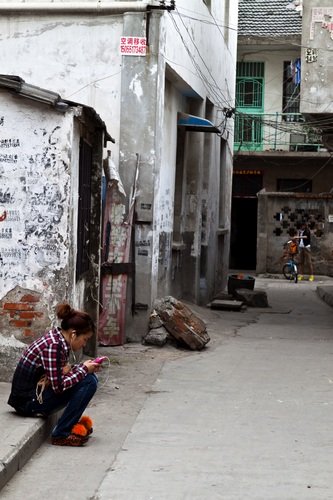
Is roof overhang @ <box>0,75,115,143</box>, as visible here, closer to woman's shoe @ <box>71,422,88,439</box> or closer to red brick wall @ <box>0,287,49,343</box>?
red brick wall @ <box>0,287,49,343</box>

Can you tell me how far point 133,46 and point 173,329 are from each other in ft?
12.3

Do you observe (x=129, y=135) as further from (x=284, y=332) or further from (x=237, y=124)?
(x=237, y=124)

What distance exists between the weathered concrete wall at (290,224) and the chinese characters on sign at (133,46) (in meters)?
17.8

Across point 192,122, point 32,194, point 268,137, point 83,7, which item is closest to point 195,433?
point 32,194

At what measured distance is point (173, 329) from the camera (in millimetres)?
12000

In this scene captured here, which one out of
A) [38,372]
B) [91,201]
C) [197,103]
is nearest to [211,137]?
[197,103]

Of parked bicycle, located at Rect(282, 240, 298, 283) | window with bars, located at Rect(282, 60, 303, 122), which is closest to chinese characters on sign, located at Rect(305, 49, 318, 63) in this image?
parked bicycle, located at Rect(282, 240, 298, 283)

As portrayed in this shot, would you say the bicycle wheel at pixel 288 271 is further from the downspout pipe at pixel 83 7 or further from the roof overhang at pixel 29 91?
the roof overhang at pixel 29 91

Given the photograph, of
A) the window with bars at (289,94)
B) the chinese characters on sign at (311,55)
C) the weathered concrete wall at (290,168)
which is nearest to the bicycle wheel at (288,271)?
the weathered concrete wall at (290,168)

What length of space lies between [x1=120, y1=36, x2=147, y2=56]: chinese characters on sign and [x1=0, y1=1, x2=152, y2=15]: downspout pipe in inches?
14.3

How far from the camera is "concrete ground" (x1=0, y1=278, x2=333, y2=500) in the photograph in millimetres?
5863

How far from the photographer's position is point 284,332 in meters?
14.6

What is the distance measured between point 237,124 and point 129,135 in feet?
68.6

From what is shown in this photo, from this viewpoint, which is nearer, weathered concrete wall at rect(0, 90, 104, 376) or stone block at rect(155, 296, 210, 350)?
weathered concrete wall at rect(0, 90, 104, 376)
